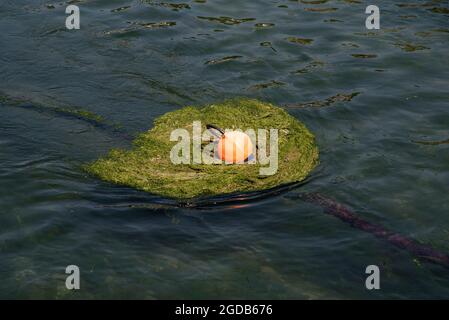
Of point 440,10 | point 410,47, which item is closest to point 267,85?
point 410,47

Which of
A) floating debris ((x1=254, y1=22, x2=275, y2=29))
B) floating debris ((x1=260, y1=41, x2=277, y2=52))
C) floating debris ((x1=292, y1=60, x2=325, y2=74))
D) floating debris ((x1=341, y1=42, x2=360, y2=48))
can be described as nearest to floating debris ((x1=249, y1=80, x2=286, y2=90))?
floating debris ((x1=292, y1=60, x2=325, y2=74))

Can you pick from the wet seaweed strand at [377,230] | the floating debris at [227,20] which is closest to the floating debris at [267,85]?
the floating debris at [227,20]

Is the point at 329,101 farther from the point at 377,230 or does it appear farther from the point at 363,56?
the point at 377,230

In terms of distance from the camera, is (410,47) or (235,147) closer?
(235,147)

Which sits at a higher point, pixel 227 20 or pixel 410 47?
pixel 227 20

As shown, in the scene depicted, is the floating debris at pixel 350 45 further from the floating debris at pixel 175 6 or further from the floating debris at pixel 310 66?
the floating debris at pixel 175 6

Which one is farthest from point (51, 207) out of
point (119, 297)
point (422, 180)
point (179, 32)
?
point (179, 32)
